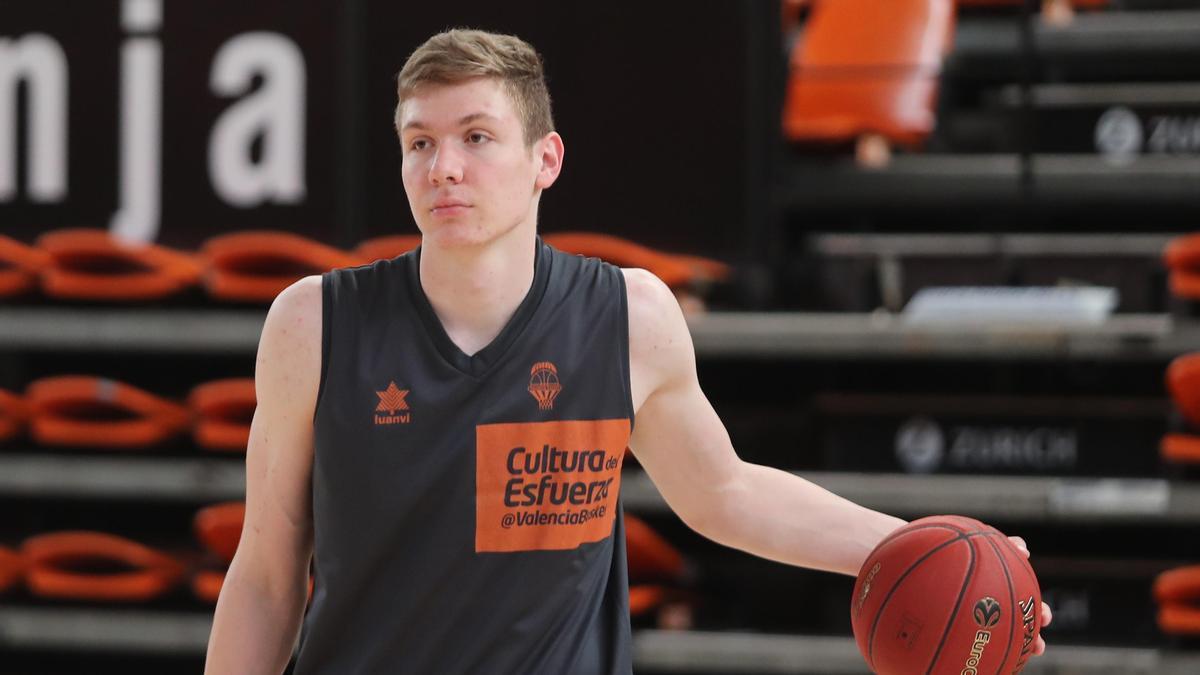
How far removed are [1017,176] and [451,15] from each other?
1.74 metres

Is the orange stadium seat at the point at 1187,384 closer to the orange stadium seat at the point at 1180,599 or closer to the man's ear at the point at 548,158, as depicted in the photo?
the orange stadium seat at the point at 1180,599

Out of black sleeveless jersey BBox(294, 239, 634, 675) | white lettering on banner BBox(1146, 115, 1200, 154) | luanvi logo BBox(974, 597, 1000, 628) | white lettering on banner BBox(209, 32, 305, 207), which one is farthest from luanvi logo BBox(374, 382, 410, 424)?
white lettering on banner BBox(1146, 115, 1200, 154)

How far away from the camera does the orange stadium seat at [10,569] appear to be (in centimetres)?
532

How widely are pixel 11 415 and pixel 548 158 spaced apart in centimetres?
349

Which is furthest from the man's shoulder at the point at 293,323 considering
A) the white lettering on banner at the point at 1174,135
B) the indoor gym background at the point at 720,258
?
the white lettering on banner at the point at 1174,135

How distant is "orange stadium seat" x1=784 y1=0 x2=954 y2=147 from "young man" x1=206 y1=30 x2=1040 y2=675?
3.05m

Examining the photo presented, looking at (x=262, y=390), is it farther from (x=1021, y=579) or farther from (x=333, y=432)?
(x=1021, y=579)

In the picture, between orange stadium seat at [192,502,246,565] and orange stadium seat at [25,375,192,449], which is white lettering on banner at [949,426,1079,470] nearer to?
orange stadium seat at [192,502,246,565]

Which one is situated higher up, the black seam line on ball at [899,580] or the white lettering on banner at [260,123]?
the white lettering on banner at [260,123]

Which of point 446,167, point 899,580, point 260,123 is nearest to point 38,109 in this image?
point 260,123

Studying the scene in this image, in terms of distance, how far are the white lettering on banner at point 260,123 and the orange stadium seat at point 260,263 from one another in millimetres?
166

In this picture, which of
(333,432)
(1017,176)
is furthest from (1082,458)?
(333,432)

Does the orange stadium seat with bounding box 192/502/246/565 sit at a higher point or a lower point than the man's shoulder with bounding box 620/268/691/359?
lower

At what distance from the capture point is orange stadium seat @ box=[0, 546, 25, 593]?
5324mm
